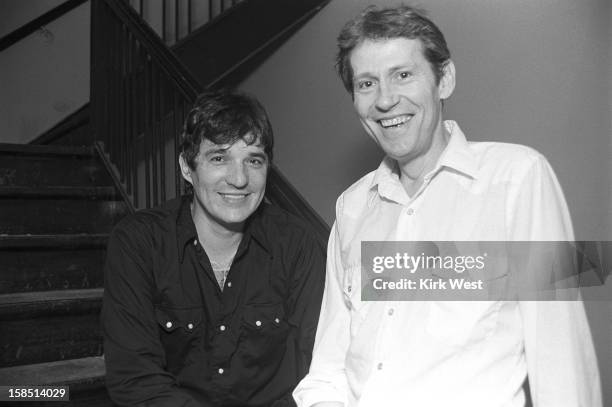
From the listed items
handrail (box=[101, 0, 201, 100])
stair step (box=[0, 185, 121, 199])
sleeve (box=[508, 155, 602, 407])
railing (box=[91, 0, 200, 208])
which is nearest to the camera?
sleeve (box=[508, 155, 602, 407])

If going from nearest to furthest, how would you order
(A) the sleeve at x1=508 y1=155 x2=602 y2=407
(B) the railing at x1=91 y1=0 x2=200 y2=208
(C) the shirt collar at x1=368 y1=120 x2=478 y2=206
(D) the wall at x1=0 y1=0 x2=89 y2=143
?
1. (A) the sleeve at x1=508 y1=155 x2=602 y2=407
2. (C) the shirt collar at x1=368 y1=120 x2=478 y2=206
3. (B) the railing at x1=91 y1=0 x2=200 y2=208
4. (D) the wall at x1=0 y1=0 x2=89 y2=143

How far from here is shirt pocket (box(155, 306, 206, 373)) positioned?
4.81ft

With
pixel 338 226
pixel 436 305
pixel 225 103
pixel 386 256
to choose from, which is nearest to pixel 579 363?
pixel 436 305

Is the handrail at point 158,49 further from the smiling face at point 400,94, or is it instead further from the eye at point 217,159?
the smiling face at point 400,94

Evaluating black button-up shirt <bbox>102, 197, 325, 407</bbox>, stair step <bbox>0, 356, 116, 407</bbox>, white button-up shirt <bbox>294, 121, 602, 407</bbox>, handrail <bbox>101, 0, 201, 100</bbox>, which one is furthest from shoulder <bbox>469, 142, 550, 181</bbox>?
stair step <bbox>0, 356, 116, 407</bbox>

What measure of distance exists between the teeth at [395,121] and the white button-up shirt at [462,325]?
97 millimetres

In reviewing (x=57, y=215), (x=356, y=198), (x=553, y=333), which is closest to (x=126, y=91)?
(x=57, y=215)

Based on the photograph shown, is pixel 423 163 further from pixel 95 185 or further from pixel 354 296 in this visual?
pixel 95 185

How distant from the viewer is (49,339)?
6.43 ft

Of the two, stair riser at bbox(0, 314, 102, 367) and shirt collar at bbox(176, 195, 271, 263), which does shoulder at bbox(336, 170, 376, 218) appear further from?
stair riser at bbox(0, 314, 102, 367)

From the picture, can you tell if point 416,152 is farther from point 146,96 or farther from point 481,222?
point 146,96

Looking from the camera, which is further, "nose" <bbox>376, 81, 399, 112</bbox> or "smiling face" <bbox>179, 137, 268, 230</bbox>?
"smiling face" <bbox>179, 137, 268, 230</bbox>

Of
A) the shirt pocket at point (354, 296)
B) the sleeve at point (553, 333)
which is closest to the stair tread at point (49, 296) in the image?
the shirt pocket at point (354, 296)

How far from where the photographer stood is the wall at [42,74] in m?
3.92
